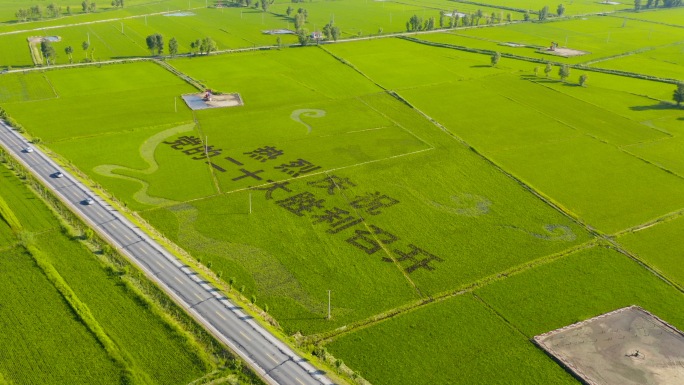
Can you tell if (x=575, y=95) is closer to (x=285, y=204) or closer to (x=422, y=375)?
(x=285, y=204)

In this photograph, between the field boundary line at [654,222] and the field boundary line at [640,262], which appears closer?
the field boundary line at [640,262]

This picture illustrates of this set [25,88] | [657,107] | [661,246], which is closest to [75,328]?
[661,246]


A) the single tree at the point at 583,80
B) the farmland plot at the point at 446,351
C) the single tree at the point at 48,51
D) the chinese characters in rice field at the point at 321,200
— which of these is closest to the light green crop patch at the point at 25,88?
the single tree at the point at 48,51

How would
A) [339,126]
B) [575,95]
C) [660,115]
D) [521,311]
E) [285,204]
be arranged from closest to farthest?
1. [521,311]
2. [285,204]
3. [339,126]
4. [660,115]
5. [575,95]

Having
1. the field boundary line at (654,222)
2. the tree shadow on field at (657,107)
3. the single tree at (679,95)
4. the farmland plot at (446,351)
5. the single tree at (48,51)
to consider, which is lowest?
the farmland plot at (446,351)

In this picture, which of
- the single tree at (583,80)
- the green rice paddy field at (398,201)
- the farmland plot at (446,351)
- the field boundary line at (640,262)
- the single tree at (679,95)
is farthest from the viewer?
the single tree at (583,80)

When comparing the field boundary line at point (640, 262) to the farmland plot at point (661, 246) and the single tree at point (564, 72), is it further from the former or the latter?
the single tree at point (564, 72)

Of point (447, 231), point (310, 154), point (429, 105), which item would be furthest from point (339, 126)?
point (447, 231)

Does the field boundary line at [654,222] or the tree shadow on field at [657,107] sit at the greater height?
the tree shadow on field at [657,107]
